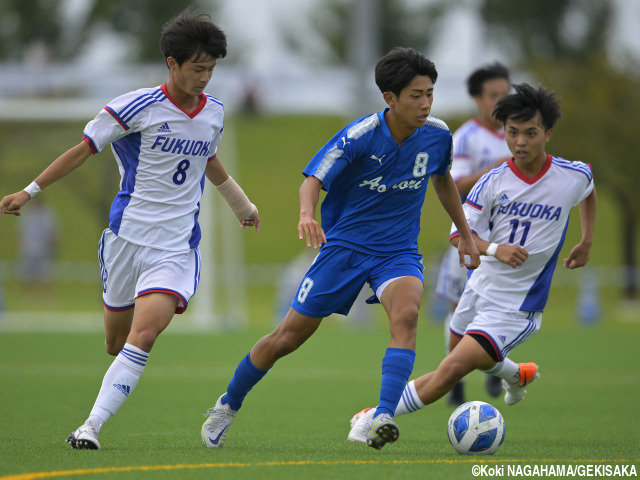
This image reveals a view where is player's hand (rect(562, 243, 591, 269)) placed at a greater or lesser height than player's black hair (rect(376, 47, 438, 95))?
lesser

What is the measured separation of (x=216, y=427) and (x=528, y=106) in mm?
2757

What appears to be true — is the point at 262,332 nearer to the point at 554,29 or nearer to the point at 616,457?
the point at 616,457

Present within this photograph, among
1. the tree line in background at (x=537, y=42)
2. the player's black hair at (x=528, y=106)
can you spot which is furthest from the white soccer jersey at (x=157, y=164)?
the tree line in background at (x=537, y=42)

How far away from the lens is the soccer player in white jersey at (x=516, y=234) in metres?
6.25

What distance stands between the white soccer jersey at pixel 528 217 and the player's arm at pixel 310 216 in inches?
49.6

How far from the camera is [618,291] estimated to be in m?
31.5

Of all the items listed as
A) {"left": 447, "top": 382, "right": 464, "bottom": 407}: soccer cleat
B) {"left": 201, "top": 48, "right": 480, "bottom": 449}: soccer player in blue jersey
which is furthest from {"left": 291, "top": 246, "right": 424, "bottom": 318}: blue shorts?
{"left": 447, "top": 382, "right": 464, "bottom": 407}: soccer cleat

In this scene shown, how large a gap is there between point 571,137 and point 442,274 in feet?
70.7

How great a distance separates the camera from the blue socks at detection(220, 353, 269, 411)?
234 inches

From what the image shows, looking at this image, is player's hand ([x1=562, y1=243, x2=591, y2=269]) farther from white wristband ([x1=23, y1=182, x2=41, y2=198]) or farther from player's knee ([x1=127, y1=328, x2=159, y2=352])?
white wristband ([x1=23, y1=182, x2=41, y2=198])

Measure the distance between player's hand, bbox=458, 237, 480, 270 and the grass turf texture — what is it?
1.10 metres

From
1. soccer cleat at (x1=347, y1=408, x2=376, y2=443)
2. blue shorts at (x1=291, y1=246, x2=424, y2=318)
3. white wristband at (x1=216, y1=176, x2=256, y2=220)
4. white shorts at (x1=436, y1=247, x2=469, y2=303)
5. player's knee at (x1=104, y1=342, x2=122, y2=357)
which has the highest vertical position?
white wristband at (x1=216, y1=176, x2=256, y2=220)

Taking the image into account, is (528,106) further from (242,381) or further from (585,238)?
(242,381)

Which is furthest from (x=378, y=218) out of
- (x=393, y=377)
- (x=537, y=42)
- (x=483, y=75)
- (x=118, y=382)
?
(x=537, y=42)
